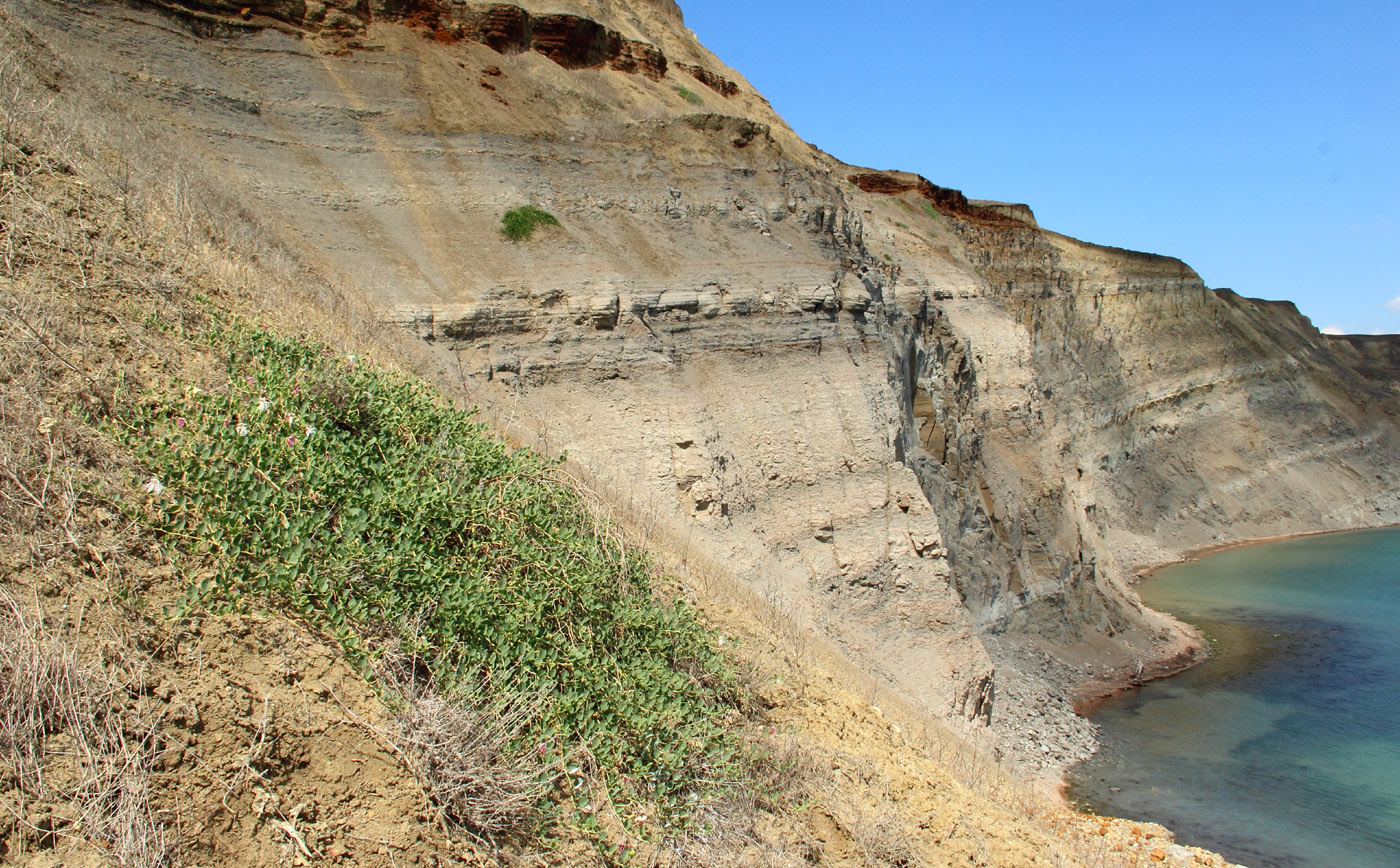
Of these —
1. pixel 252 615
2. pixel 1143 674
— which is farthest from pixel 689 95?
pixel 252 615

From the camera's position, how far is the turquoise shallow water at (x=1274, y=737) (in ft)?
50.5

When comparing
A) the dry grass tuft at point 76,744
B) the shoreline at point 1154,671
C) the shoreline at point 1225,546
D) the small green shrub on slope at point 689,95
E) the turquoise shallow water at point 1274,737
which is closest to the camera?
the dry grass tuft at point 76,744

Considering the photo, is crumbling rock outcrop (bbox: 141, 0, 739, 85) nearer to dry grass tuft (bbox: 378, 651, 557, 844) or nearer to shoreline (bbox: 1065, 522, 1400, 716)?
dry grass tuft (bbox: 378, 651, 557, 844)

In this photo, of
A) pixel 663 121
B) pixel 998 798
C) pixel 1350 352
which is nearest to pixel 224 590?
pixel 998 798

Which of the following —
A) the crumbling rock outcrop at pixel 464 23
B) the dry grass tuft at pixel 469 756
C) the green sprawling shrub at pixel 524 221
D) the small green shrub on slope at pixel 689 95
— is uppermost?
the small green shrub on slope at pixel 689 95

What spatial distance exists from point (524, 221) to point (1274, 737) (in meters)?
19.4

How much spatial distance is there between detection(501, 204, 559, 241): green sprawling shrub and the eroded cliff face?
244mm

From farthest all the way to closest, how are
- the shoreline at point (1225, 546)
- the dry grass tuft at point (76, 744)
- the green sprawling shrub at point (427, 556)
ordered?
the shoreline at point (1225, 546) < the green sprawling shrub at point (427, 556) < the dry grass tuft at point (76, 744)

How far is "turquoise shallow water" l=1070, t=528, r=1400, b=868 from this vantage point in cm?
1541

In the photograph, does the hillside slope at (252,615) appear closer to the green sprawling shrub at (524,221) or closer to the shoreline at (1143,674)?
the green sprawling shrub at (524,221)

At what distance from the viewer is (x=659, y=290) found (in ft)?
49.4

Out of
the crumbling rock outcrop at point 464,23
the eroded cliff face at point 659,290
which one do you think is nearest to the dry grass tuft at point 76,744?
the eroded cliff face at point 659,290

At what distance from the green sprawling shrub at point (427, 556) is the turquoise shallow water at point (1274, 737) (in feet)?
45.8

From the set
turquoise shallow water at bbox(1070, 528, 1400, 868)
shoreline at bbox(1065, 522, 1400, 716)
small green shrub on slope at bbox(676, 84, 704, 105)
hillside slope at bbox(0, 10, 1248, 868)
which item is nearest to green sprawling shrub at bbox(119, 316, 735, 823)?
hillside slope at bbox(0, 10, 1248, 868)
